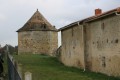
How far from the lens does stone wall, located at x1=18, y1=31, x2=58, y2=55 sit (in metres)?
59.0

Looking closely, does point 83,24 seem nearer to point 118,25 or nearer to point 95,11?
point 95,11

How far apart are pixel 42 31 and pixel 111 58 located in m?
38.9

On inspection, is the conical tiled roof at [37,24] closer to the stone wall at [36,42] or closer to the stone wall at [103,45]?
the stone wall at [36,42]

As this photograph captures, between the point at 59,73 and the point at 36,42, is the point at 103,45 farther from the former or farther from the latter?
the point at 36,42

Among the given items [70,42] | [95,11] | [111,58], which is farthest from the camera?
[70,42]

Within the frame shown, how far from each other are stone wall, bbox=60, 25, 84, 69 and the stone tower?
69.9 feet

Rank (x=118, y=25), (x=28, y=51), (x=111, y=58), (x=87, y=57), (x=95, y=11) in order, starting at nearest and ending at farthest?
(x=118, y=25) → (x=111, y=58) → (x=87, y=57) → (x=95, y=11) → (x=28, y=51)

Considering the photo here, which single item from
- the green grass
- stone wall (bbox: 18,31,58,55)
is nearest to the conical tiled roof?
stone wall (bbox: 18,31,58,55)

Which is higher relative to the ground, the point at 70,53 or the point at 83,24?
the point at 83,24

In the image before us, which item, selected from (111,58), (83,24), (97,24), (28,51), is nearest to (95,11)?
(83,24)

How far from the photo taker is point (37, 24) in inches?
2381

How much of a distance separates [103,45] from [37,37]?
3666cm

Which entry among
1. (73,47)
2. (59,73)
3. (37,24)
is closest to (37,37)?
(37,24)

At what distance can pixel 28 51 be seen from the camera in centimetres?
5894
